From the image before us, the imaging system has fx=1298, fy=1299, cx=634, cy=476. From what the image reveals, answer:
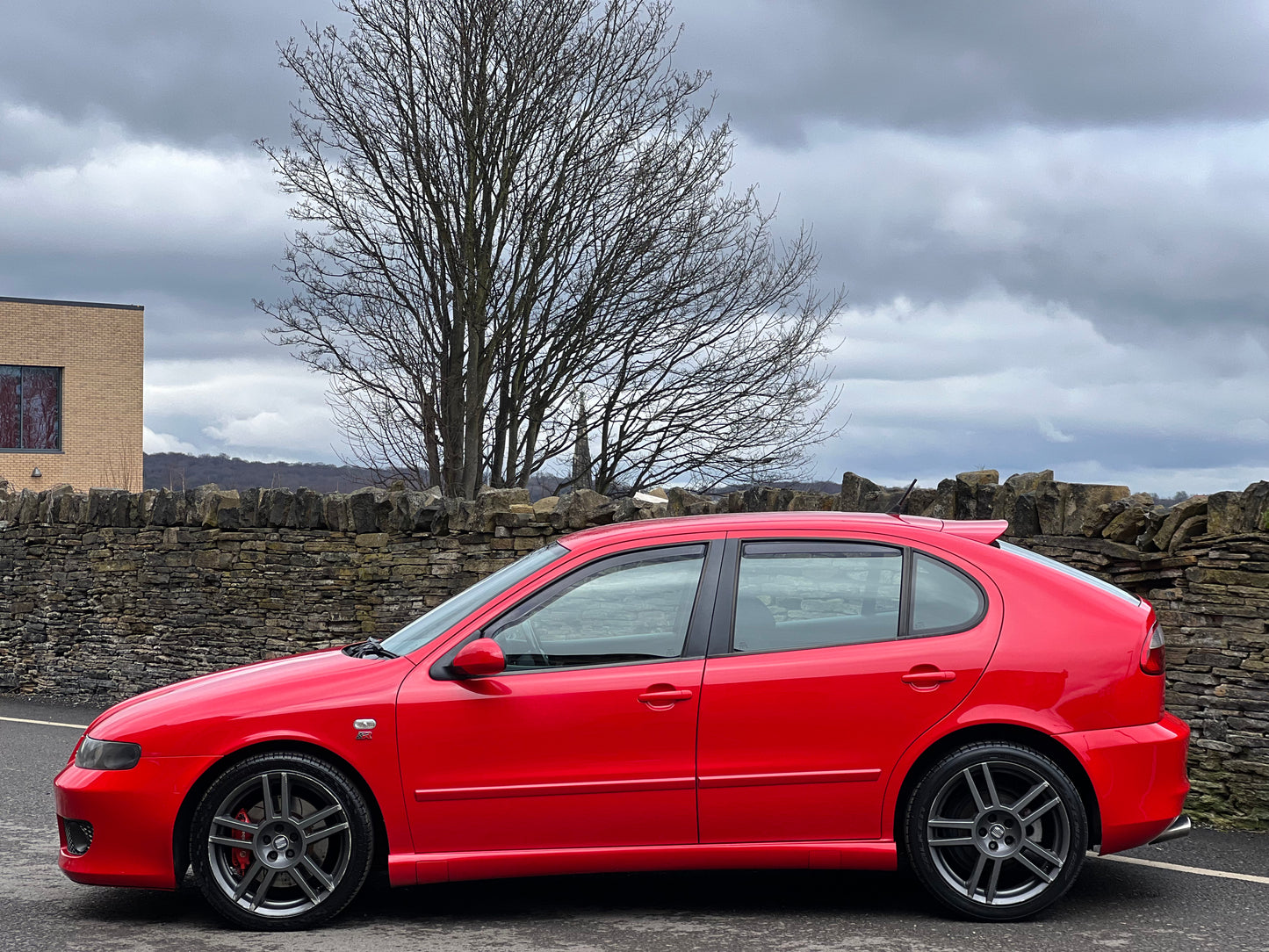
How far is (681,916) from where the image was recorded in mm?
5371

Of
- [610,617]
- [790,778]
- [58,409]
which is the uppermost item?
[58,409]

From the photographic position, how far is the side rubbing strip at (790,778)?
5160 mm

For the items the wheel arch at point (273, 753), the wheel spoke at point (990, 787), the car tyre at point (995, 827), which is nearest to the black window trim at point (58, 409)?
the wheel arch at point (273, 753)

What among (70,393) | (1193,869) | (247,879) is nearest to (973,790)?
(1193,869)

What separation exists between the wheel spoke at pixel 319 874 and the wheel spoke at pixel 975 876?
2536mm

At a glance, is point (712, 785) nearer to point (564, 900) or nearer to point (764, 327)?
point (564, 900)

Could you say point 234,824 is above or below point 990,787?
below

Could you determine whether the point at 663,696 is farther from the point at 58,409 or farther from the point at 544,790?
the point at 58,409

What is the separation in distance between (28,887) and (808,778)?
11.9 feet

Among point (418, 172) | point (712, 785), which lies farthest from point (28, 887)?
point (418, 172)

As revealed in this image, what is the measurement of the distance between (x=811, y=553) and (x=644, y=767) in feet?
3.82

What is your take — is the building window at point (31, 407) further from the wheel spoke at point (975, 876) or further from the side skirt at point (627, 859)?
the wheel spoke at point (975, 876)

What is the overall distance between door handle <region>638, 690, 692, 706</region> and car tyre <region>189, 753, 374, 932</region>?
120 cm

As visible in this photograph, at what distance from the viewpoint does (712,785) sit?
5.16m
